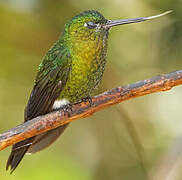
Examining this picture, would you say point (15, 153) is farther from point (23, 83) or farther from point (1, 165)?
point (23, 83)

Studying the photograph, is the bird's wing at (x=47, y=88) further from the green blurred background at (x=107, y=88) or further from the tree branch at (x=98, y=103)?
the green blurred background at (x=107, y=88)

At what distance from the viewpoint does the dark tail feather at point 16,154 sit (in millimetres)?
2971

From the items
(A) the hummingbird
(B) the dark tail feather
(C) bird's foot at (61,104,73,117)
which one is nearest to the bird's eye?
(A) the hummingbird

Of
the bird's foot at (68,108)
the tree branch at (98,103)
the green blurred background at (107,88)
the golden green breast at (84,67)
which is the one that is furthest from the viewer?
the green blurred background at (107,88)

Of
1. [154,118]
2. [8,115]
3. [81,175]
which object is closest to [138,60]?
[154,118]

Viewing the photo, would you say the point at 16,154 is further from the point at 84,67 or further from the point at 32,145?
the point at 84,67

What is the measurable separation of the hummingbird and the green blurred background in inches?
34.3

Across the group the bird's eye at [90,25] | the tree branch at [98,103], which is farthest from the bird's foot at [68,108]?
the bird's eye at [90,25]

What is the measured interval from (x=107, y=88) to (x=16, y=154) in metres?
1.64

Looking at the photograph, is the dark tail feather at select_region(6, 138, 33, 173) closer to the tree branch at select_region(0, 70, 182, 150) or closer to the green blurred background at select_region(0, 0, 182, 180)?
the tree branch at select_region(0, 70, 182, 150)

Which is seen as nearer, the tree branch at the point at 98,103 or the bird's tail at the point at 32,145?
the tree branch at the point at 98,103

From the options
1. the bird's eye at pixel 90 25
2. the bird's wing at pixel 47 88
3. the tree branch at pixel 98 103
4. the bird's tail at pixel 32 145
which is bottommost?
the bird's tail at pixel 32 145

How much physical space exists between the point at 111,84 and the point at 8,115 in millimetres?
1416

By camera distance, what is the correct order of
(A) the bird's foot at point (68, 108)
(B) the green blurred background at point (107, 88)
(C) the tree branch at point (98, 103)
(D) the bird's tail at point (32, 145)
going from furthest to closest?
1. (B) the green blurred background at point (107, 88)
2. (D) the bird's tail at point (32, 145)
3. (A) the bird's foot at point (68, 108)
4. (C) the tree branch at point (98, 103)
